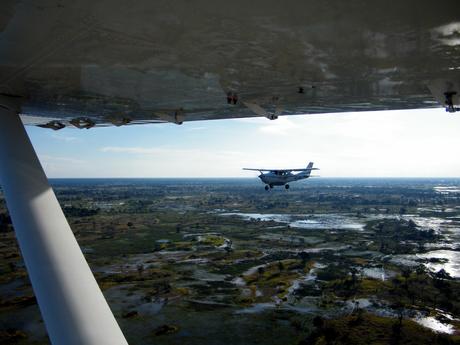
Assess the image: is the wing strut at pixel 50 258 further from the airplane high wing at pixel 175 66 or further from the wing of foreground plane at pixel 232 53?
the wing of foreground plane at pixel 232 53

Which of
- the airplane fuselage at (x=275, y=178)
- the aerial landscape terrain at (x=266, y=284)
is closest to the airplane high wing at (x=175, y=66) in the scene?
the aerial landscape terrain at (x=266, y=284)

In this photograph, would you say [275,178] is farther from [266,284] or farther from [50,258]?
[50,258]

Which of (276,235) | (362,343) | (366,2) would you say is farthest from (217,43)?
(276,235)

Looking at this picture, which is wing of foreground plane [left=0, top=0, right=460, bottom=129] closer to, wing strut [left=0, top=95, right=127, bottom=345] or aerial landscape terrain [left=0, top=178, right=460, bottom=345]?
wing strut [left=0, top=95, right=127, bottom=345]

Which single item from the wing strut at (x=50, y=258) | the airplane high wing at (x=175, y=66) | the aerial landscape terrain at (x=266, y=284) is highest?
the airplane high wing at (x=175, y=66)

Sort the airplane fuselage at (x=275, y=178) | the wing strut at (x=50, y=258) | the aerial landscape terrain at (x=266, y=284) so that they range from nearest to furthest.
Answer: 1. the wing strut at (x=50, y=258)
2. the aerial landscape terrain at (x=266, y=284)
3. the airplane fuselage at (x=275, y=178)

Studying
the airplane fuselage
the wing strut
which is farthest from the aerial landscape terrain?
the wing strut

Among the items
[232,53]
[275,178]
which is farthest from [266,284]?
[232,53]

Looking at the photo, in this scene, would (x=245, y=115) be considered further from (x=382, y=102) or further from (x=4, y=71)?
(x=4, y=71)

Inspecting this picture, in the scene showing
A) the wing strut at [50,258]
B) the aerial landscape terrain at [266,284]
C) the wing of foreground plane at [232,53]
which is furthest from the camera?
the aerial landscape terrain at [266,284]
